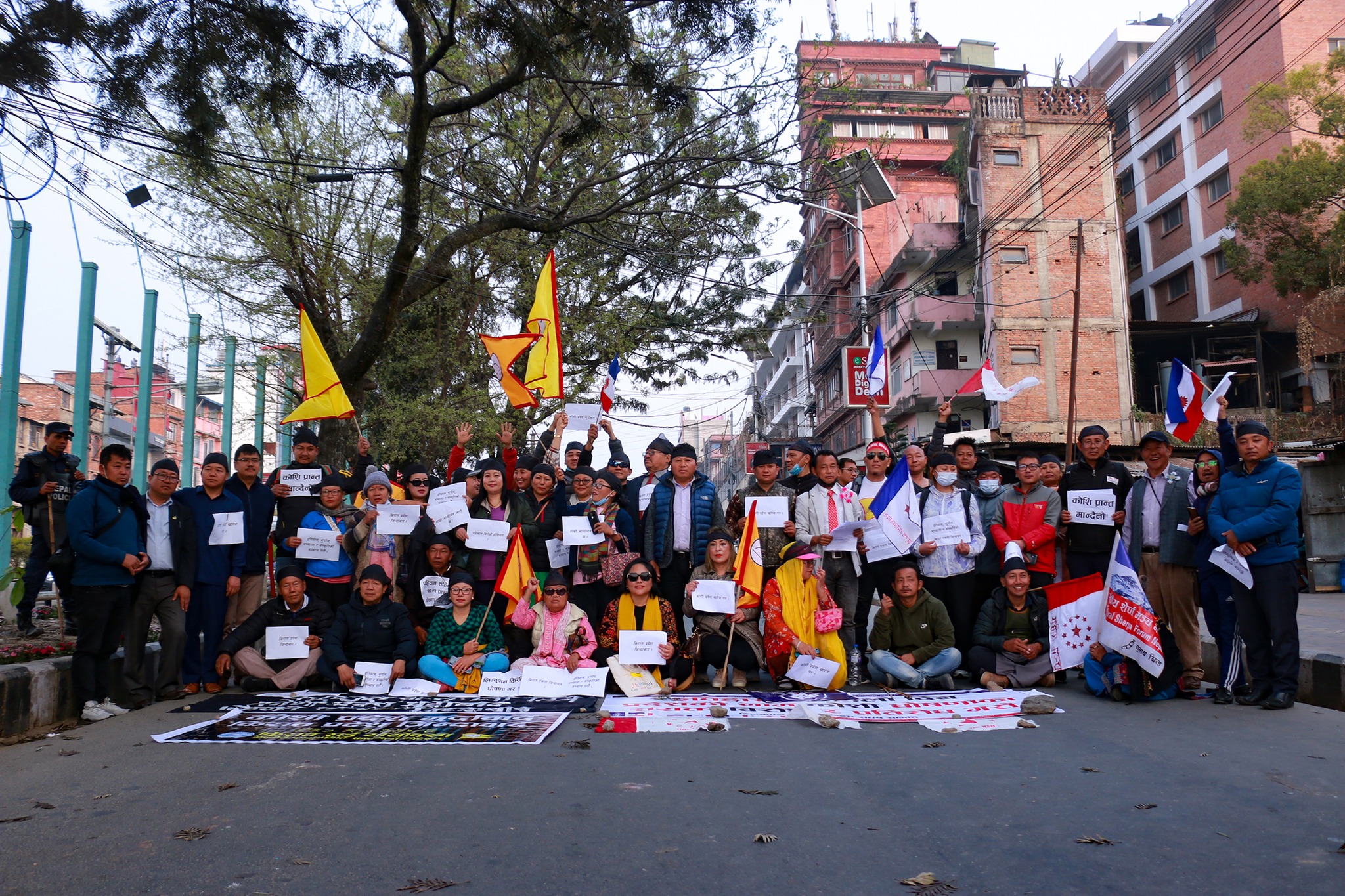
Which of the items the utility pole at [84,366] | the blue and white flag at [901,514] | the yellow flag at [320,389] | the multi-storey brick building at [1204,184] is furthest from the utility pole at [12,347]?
the multi-storey brick building at [1204,184]

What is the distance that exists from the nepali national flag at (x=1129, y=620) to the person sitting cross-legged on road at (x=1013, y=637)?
0.58 meters

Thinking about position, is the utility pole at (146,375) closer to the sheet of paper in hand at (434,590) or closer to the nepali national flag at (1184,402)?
the sheet of paper in hand at (434,590)

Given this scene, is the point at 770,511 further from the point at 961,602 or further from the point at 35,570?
the point at 35,570

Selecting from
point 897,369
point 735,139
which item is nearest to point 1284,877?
point 735,139

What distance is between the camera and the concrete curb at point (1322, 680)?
6.96m

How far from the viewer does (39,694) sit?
650 centimetres

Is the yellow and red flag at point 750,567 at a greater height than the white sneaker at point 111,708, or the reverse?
the yellow and red flag at point 750,567

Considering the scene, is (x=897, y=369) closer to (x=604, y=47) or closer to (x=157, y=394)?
(x=157, y=394)

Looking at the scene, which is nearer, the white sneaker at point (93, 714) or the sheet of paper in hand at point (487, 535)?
the white sneaker at point (93, 714)

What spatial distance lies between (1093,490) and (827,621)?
246 cm

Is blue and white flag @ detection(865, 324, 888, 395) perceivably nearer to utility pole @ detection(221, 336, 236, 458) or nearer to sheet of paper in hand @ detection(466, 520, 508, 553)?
sheet of paper in hand @ detection(466, 520, 508, 553)

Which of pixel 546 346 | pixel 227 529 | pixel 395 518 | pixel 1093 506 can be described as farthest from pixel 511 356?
pixel 1093 506

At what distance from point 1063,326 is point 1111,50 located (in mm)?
16464

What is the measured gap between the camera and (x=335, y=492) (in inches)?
330
